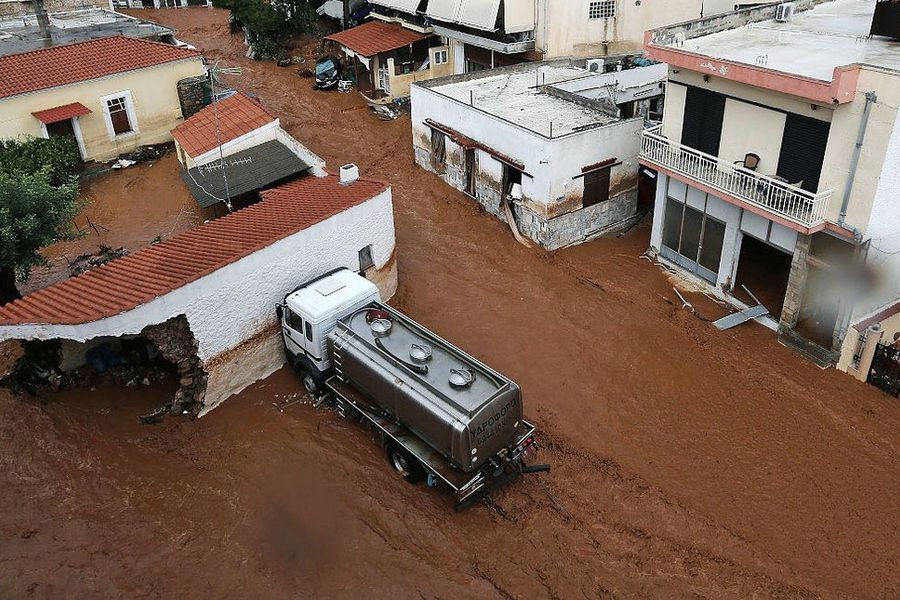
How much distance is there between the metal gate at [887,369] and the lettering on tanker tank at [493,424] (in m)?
10.3

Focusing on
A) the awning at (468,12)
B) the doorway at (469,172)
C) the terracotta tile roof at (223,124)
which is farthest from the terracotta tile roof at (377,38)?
the doorway at (469,172)

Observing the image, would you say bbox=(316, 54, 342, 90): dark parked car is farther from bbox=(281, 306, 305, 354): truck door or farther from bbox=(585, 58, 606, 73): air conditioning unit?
bbox=(281, 306, 305, 354): truck door

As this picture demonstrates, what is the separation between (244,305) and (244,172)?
29.2ft

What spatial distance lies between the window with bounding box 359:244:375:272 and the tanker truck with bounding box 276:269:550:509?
2.34m

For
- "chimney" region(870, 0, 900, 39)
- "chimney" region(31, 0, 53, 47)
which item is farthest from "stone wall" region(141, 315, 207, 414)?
"chimney" region(31, 0, 53, 47)

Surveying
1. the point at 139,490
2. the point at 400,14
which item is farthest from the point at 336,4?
the point at 139,490

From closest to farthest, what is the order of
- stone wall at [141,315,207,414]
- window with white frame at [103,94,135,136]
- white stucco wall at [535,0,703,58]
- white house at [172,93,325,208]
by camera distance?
stone wall at [141,315,207,414], white house at [172,93,325,208], window with white frame at [103,94,135,136], white stucco wall at [535,0,703,58]

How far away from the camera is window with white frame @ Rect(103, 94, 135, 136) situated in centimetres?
2925

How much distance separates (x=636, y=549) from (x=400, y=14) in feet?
107

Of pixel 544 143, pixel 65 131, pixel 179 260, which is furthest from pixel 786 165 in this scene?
pixel 65 131

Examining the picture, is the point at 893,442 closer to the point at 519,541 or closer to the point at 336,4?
the point at 519,541

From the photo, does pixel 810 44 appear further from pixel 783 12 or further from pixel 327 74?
pixel 327 74

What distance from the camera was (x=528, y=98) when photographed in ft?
87.9

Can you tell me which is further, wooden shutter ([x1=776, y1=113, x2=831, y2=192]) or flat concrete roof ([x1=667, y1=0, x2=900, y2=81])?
flat concrete roof ([x1=667, y1=0, x2=900, y2=81])
